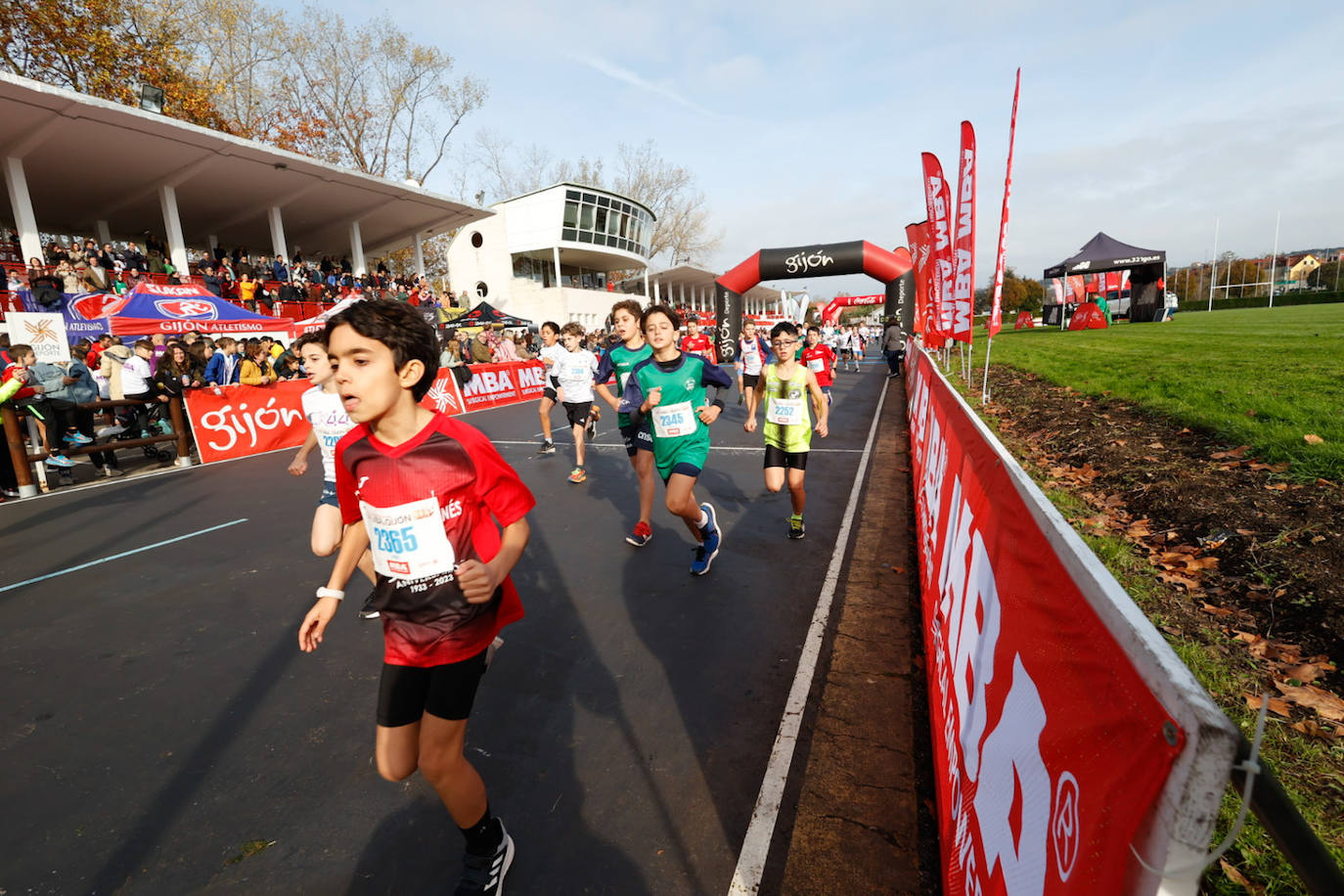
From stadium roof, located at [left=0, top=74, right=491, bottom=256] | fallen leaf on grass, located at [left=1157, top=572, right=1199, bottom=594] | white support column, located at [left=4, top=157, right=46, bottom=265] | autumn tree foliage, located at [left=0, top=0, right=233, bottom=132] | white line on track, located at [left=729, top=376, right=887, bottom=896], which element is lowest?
white line on track, located at [left=729, top=376, right=887, bottom=896]

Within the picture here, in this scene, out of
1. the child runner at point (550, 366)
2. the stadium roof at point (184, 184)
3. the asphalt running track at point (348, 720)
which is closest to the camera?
the asphalt running track at point (348, 720)

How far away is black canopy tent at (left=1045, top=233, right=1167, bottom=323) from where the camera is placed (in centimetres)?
3147

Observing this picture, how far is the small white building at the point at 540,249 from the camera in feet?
136

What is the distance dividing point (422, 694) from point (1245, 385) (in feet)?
33.6

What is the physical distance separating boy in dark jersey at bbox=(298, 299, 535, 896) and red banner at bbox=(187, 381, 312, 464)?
10845 millimetres

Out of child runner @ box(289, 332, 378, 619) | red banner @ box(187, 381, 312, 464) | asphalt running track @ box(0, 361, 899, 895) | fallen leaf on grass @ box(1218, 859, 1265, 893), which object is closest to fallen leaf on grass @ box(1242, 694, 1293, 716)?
fallen leaf on grass @ box(1218, 859, 1265, 893)

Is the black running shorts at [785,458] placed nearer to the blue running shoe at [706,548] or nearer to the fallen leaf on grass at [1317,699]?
the blue running shoe at [706,548]

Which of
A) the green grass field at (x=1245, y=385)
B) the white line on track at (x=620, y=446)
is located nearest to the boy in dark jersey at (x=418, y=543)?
the green grass field at (x=1245, y=385)

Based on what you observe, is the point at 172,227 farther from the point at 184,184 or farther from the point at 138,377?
the point at 138,377

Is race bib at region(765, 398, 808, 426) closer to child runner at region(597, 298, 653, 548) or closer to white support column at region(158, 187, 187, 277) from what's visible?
child runner at region(597, 298, 653, 548)

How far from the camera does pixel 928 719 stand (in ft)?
10.4

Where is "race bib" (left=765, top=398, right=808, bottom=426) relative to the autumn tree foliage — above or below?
below

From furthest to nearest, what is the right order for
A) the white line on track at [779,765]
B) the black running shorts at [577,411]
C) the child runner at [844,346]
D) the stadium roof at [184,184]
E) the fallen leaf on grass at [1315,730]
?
the child runner at [844,346], the stadium roof at [184,184], the black running shorts at [577,411], the fallen leaf on grass at [1315,730], the white line on track at [779,765]

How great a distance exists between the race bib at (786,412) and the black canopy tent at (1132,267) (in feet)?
114
